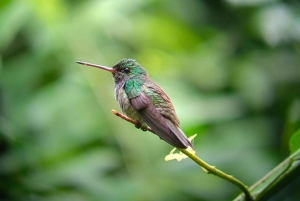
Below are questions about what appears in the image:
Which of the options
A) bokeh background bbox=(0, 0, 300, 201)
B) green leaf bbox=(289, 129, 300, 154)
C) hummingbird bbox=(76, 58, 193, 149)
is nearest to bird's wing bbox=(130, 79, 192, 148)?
hummingbird bbox=(76, 58, 193, 149)

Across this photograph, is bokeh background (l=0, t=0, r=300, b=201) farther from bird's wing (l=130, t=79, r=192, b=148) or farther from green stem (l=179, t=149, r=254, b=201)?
green stem (l=179, t=149, r=254, b=201)

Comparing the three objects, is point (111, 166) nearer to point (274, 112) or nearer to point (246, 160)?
point (246, 160)

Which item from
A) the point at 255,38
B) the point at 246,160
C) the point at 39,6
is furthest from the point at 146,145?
the point at 255,38

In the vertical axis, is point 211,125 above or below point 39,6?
below

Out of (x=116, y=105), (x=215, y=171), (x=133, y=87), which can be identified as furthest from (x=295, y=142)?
(x=116, y=105)

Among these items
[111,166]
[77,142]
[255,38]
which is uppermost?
[255,38]

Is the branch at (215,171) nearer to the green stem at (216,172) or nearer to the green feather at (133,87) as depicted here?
the green stem at (216,172)
